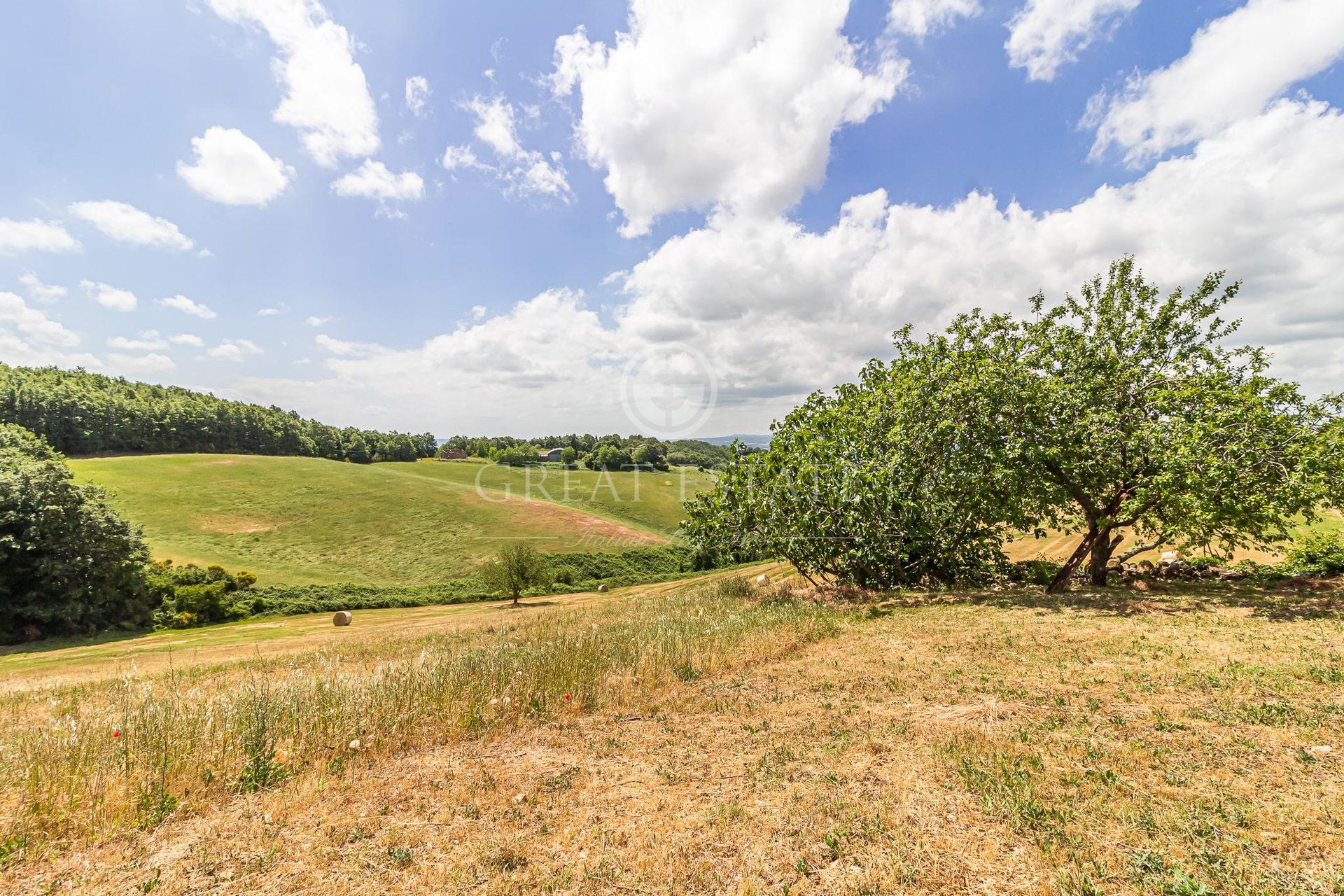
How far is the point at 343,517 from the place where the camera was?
2344 inches

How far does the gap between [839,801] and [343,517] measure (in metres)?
68.5

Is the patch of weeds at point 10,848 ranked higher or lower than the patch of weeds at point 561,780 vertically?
A: lower

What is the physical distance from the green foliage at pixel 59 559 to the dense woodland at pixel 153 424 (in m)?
71.2

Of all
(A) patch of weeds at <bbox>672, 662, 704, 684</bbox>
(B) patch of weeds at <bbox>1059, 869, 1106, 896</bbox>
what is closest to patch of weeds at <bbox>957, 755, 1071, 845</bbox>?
(B) patch of weeds at <bbox>1059, 869, 1106, 896</bbox>

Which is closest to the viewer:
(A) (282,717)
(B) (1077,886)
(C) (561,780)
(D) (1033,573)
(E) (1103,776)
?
(B) (1077,886)

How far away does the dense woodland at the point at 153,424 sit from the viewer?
279 feet

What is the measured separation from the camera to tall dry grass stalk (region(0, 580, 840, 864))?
5488 millimetres

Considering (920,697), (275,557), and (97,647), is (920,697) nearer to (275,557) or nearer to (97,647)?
(97,647)

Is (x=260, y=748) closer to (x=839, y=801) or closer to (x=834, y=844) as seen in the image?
(x=834, y=844)

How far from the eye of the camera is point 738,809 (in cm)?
506

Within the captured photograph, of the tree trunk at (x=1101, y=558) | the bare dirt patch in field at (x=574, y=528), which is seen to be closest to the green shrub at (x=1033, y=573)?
the tree trunk at (x=1101, y=558)

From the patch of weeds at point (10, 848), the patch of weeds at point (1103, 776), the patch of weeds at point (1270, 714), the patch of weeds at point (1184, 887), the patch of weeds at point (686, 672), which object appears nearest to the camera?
the patch of weeds at point (1184, 887)

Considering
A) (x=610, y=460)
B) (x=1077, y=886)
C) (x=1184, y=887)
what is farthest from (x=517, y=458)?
(x=1184, y=887)

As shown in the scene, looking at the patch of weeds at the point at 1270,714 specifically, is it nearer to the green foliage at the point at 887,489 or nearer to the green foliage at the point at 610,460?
the green foliage at the point at 887,489
